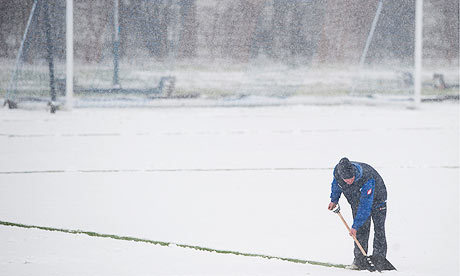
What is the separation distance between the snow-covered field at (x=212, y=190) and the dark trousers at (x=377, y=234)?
0.50 ft

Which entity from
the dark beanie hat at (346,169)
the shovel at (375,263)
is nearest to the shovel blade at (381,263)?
the shovel at (375,263)

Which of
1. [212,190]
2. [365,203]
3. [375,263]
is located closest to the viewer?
[365,203]

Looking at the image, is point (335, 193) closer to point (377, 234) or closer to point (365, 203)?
point (365, 203)

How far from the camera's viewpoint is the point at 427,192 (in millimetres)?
8234

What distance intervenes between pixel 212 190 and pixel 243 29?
8373mm

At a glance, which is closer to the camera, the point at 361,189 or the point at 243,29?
the point at 361,189

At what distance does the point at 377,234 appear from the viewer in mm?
5871

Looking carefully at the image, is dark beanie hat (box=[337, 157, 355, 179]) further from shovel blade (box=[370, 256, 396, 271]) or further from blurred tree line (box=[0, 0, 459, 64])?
blurred tree line (box=[0, 0, 459, 64])

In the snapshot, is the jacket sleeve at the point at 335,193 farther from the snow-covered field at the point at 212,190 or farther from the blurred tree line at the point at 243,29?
the blurred tree line at the point at 243,29

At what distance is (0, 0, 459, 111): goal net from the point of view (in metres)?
15.5

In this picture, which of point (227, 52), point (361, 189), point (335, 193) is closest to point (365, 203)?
point (361, 189)

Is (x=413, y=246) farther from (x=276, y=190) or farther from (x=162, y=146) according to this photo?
(x=162, y=146)

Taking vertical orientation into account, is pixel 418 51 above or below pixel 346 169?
below

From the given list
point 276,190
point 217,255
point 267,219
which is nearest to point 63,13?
point 276,190
